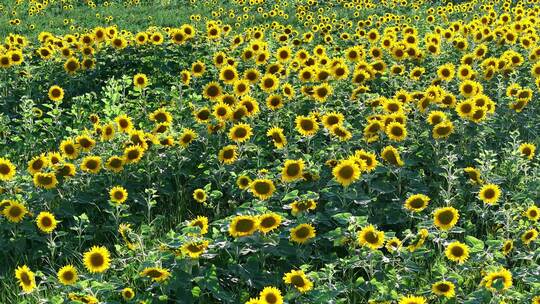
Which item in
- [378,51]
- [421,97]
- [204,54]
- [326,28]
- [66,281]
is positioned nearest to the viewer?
[66,281]

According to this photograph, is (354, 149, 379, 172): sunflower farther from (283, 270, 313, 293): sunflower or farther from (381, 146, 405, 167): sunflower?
(283, 270, 313, 293): sunflower

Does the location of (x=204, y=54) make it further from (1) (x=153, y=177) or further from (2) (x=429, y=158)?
(2) (x=429, y=158)

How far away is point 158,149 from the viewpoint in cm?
543

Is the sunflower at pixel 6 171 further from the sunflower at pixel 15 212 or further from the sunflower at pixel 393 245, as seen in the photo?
the sunflower at pixel 393 245

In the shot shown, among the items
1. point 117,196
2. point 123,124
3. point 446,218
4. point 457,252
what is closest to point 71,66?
point 123,124

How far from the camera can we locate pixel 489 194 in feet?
14.1

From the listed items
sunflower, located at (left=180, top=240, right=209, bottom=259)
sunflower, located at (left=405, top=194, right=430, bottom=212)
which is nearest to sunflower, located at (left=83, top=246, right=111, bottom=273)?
sunflower, located at (left=180, top=240, right=209, bottom=259)

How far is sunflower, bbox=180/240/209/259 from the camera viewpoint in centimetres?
346

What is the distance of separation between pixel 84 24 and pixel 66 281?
14438mm

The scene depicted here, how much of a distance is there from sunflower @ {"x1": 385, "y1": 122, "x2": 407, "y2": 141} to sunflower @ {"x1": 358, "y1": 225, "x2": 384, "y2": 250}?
160cm

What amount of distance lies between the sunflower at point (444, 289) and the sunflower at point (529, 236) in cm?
85

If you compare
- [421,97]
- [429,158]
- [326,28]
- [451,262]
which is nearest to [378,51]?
[421,97]

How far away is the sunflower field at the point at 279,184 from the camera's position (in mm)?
3609

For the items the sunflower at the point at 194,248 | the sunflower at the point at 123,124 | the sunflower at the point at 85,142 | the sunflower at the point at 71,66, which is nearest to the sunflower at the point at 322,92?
the sunflower at the point at 123,124
